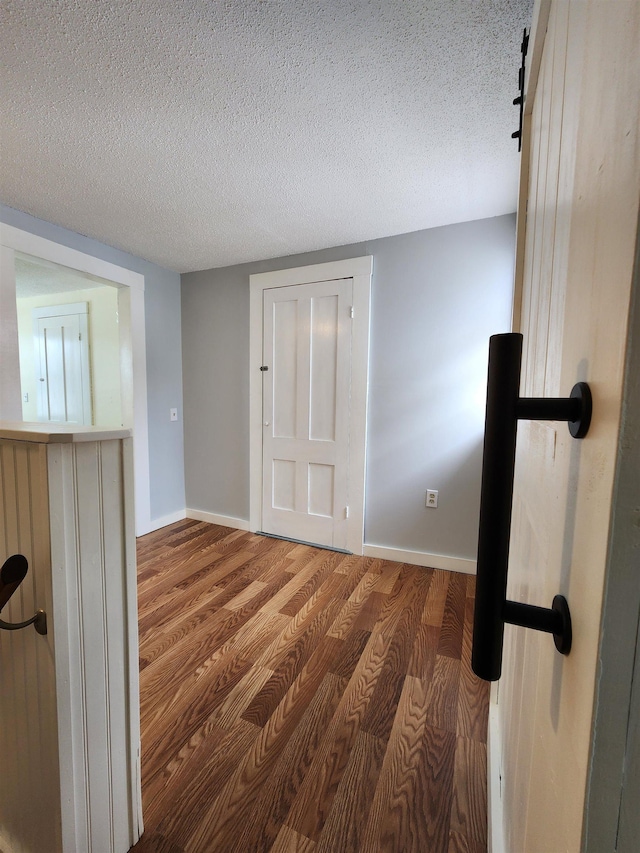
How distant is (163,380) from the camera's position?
2.94m

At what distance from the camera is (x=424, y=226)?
217 centimetres

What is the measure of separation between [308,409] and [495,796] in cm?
209

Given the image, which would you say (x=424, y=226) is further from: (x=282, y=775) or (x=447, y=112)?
(x=282, y=775)

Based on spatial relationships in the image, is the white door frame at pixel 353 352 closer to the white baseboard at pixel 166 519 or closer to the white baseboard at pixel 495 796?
the white baseboard at pixel 166 519

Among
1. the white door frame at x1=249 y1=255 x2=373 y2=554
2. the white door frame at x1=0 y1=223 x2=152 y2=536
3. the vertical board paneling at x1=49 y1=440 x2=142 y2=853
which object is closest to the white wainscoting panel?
the vertical board paneling at x1=49 y1=440 x2=142 y2=853

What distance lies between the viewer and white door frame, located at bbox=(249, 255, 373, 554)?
2363mm

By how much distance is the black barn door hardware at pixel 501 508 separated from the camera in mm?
257

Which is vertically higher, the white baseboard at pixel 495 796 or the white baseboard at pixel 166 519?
the white baseboard at pixel 495 796

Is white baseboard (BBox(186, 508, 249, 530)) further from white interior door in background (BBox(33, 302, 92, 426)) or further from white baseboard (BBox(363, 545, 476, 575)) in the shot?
white interior door in background (BBox(33, 302, 92, 426))

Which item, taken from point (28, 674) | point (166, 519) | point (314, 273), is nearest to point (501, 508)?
point (28, 674)

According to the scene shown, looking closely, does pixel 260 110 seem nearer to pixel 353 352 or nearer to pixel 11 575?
pixel 353 352

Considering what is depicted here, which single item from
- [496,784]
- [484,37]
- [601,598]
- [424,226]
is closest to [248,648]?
[496,784]

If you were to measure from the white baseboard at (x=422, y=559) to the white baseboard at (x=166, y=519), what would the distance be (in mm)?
1751

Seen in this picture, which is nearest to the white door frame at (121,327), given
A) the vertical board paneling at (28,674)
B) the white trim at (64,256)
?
the white trim at (64,256)
